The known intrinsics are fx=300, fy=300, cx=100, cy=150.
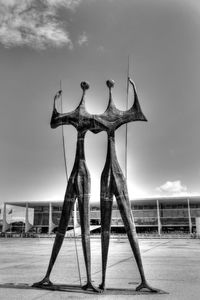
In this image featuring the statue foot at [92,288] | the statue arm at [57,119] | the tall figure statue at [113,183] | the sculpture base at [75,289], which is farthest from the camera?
the statue arm at [57,119]

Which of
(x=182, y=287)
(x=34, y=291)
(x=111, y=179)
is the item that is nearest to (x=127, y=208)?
(x=111, y=179)

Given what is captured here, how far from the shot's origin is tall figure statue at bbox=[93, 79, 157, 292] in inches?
322

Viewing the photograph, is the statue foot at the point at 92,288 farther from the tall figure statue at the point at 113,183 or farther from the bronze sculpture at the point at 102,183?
the bronze sculpture at the point at 102,183

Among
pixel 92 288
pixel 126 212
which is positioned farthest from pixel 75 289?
pixel 126 212

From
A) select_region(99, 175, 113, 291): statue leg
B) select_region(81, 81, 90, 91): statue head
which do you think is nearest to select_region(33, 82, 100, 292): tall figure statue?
select_region(81, 81, 90, 91): statue head

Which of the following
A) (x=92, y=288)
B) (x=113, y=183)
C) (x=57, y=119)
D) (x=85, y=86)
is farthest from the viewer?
(x=85, y=86)

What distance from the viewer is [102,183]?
8.64 meters

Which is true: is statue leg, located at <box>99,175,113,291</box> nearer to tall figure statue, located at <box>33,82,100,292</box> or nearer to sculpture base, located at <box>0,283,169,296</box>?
tall figure statue, located at <box>33,82,100,292</box>

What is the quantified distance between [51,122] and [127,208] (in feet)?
11.9

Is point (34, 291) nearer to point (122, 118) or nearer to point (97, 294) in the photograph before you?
point (97, 294)

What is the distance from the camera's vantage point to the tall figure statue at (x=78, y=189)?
8.38m

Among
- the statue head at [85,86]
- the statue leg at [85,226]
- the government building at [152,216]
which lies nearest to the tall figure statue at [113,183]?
the statue leg at [85,226]

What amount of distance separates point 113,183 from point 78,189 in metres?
1.03

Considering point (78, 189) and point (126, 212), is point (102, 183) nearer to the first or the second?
point (78, 189)
